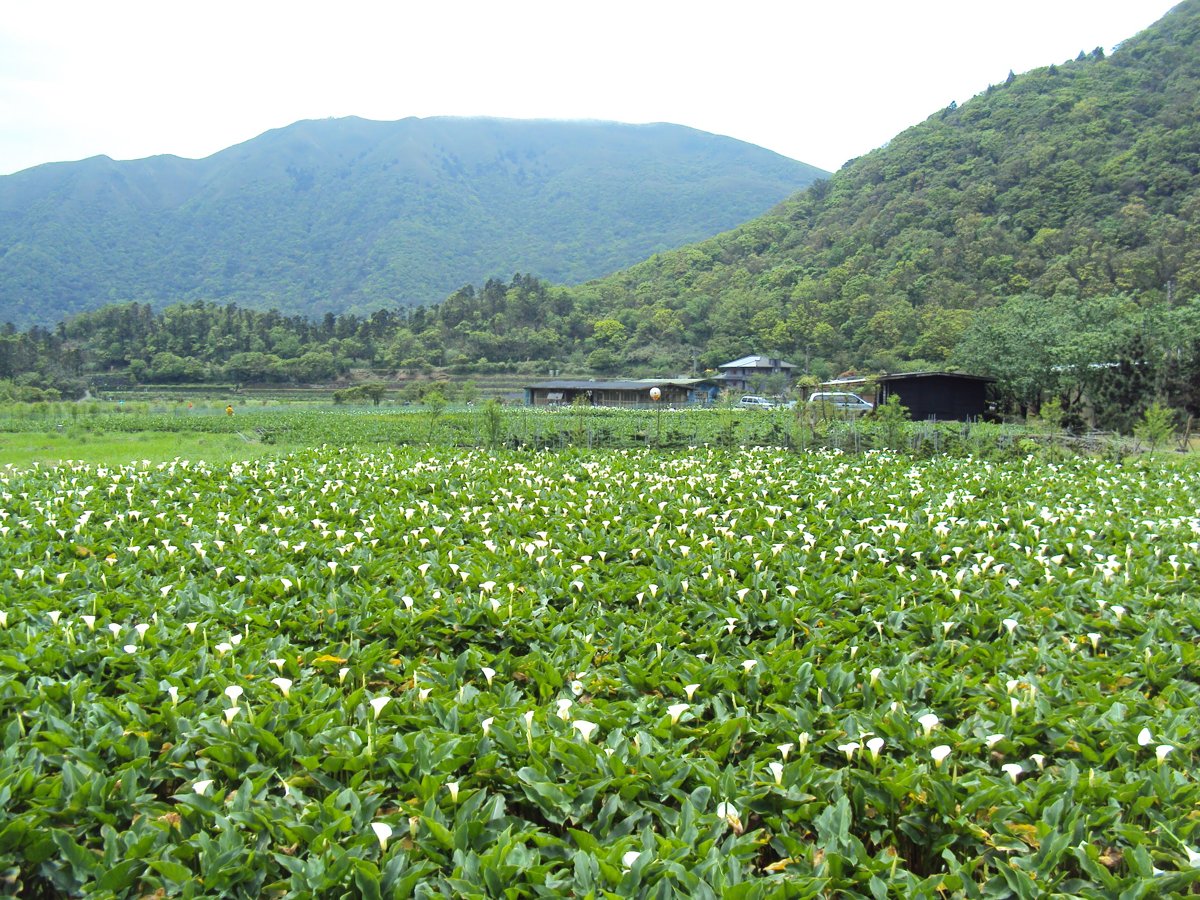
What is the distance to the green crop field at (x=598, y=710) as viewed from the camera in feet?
9.30

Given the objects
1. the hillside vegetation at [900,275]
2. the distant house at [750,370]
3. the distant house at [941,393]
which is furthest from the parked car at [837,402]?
the distant house at [750,370]

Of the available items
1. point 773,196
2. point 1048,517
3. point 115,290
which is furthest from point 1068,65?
point 115,290

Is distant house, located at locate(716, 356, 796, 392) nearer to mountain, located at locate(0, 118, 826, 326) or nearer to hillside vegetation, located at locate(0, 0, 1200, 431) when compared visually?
hillside vegetation, located at locate(0, 0, 1200, 431)

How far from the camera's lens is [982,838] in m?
3.07

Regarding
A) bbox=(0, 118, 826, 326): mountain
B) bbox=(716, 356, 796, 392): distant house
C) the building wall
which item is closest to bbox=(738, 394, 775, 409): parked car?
bbox=(716, 356, 796, 392): distant house

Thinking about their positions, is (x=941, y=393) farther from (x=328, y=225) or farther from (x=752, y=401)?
(x=328, y=225)

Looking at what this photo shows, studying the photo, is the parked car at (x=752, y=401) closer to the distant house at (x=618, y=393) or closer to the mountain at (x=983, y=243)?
the distant house at (x=618, y=393)

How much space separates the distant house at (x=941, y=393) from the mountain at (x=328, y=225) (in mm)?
113029

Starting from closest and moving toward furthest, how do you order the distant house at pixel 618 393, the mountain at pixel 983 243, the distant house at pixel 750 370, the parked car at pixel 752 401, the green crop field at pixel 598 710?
the green crop field at pixel 598 710
the parked car at pixel 752 401
the mountain at pixel 983 243
the distant house at pixel 618 393
the distant house at pixel 750 370

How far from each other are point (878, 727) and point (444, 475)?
9952mm

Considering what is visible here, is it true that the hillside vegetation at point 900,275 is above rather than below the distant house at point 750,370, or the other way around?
above

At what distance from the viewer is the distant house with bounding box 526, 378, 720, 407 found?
55.5m

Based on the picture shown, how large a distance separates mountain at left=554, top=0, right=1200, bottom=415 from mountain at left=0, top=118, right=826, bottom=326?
64.6 m

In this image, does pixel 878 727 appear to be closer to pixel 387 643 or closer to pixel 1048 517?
pixel 387 643
